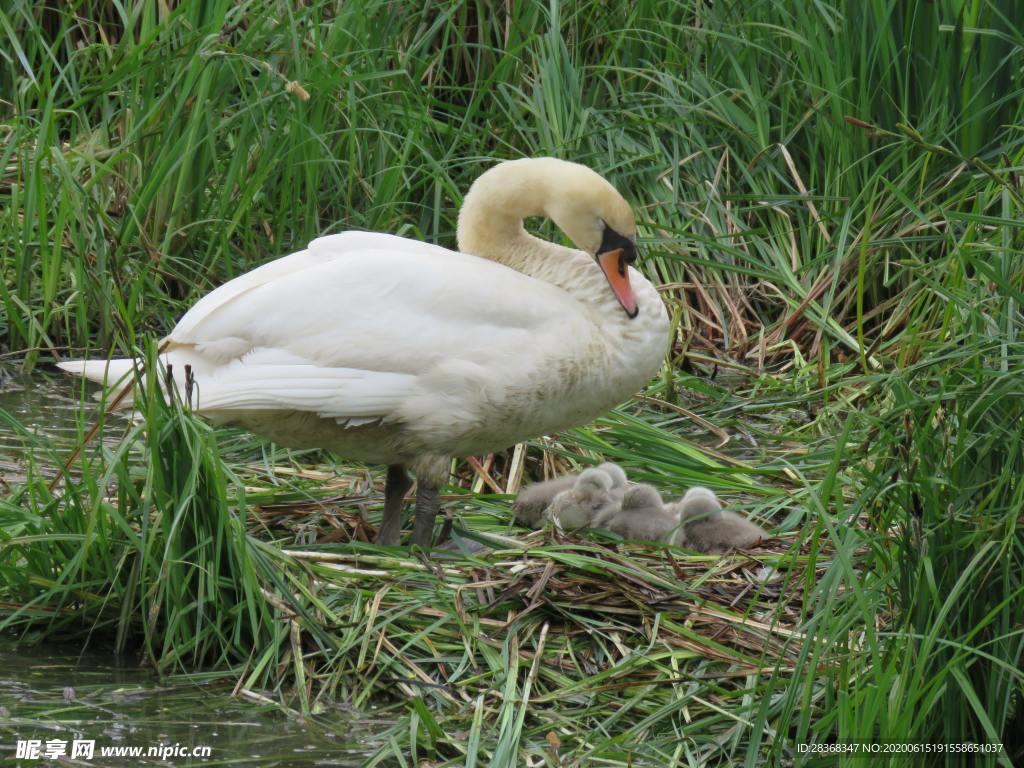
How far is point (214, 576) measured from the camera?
12.3ft

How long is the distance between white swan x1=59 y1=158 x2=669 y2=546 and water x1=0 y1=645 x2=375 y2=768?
787mm

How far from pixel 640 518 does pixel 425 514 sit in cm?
61

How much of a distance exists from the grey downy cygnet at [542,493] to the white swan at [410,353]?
0.23 meters

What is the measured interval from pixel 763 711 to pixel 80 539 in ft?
5.37

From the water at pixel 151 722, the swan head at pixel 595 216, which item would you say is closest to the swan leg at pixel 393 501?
the swan head at pixel 595 216

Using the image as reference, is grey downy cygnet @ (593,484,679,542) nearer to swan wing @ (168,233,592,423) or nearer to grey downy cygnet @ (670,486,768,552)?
grey downy cygnet @ (670,486,768,552)

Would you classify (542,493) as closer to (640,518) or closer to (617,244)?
(640,518)

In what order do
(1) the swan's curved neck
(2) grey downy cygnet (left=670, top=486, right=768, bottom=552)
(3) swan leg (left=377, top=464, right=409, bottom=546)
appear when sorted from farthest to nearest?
(1) the swan's curved neck < (3) swan leg (left=377, top=464, right=409, bottom=546) < (2) grey downy cygnet (left=670, top=486, right=768, bottom=552)

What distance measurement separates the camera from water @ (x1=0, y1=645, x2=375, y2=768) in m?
3.44

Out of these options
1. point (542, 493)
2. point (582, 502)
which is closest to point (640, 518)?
point (582, 502)

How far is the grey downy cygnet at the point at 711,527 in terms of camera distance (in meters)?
4.53

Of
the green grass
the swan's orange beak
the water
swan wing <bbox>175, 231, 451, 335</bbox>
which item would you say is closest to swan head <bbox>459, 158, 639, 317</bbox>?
the swan's orange beak

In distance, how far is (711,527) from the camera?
4.58m

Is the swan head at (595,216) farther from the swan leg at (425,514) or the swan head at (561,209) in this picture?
the swan leg at (425,514)
